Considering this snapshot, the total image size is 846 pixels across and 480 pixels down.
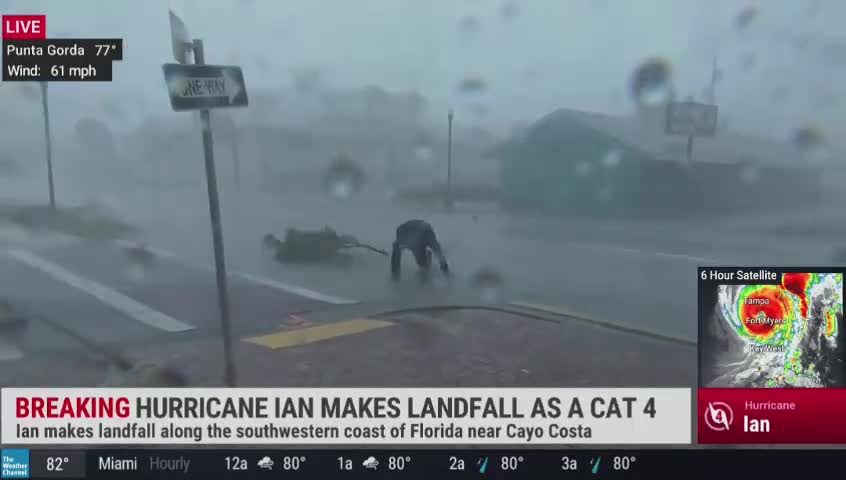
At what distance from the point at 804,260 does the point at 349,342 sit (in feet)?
5.99

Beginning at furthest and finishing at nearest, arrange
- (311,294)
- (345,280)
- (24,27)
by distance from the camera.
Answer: (311,294), (345,280), (24,27)

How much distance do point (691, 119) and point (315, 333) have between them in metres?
1.80

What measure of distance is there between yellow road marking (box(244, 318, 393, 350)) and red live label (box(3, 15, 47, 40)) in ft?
4.63

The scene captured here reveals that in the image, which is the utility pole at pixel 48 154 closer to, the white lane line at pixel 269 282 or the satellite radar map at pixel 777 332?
the white lane line at pixel 269 282

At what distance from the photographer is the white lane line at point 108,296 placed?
243 cm

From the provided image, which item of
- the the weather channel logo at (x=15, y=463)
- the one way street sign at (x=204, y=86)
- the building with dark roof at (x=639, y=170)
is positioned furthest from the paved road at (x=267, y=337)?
the one way street sign at (x=204, y=86)

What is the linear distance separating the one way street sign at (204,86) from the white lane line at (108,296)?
0.84 metres

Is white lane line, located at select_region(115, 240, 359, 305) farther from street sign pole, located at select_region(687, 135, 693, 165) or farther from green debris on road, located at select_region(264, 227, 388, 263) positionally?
street sign pole, located at select_region(687, 135, 693, 165)

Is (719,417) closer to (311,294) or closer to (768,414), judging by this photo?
(768,414)

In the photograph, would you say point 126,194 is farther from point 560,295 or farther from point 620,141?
point 620,141

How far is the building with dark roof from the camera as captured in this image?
91.7 inches

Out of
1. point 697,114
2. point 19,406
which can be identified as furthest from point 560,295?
point 19,406
